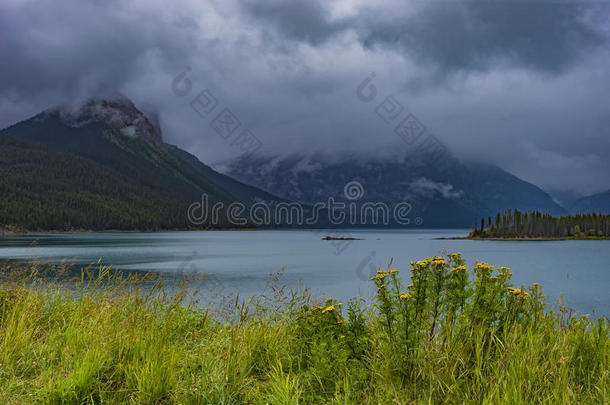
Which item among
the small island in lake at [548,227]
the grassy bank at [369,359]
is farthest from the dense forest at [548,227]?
the grassy bank at [369,359]

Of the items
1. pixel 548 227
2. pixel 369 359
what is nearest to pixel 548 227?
pixel 548 227

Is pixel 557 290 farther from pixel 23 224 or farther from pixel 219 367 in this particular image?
pixel 23 224

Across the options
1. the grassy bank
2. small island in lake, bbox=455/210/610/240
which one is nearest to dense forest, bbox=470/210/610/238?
small island in lake, bbox=455/210/610/240

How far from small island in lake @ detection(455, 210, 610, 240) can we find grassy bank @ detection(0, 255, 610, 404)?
176 metres

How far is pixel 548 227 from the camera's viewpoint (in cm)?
16675

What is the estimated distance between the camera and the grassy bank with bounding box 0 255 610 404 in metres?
4.28

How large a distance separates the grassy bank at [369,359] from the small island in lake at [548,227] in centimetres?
17576

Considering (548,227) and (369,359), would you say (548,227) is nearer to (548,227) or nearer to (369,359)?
(548,227)

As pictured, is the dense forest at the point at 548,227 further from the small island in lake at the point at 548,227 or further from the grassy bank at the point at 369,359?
the grassy bank at the point at 369,359

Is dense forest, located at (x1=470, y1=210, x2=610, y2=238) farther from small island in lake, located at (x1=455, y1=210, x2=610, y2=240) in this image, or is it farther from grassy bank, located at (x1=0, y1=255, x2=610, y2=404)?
grassy bank, located at (x1=0, y1=255, x2=610, y2=404)

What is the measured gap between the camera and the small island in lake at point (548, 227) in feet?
540

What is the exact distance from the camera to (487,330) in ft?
16.5

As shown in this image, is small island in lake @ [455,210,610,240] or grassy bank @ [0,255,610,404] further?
small island in lake @ [455,210,610,240]

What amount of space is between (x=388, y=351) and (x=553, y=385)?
6.17 feet
